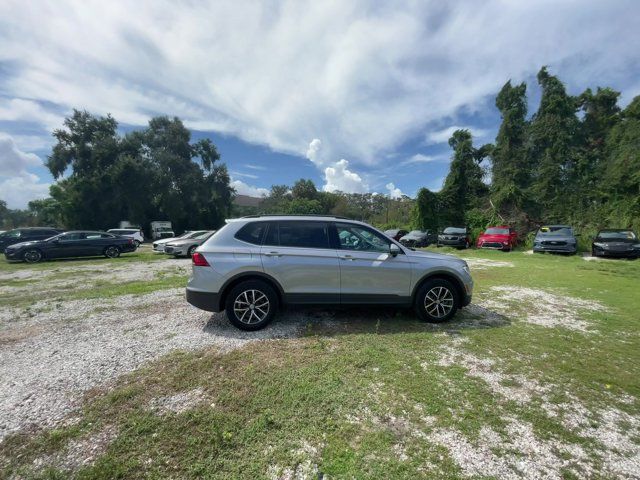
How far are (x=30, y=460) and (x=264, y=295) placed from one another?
261 cm

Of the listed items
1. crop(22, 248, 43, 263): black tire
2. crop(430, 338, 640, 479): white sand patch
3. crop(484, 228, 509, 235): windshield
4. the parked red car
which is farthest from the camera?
crop(484, 228, 509, 235): windshield

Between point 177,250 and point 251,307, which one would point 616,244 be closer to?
point 251,307

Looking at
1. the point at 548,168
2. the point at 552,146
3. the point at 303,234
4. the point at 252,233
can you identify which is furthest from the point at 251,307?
the point at 552,146

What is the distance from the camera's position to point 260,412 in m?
2.46

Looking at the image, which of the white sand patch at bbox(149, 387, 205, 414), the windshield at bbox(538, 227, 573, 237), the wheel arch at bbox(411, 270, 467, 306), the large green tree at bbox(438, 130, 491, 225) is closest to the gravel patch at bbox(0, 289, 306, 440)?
the white sand patch at bbox(149, 387, 205, 414)

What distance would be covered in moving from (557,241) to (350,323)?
Answer: 15.5 m

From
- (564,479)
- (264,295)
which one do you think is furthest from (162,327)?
(564,479)

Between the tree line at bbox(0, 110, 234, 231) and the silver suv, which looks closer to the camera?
the silver suv

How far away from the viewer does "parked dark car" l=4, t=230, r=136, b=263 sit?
12156mm

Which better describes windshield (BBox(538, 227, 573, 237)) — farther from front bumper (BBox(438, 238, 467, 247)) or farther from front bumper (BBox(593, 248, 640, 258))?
front bumper (BBox(438, 238, 467, 247))

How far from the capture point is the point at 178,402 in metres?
2.59

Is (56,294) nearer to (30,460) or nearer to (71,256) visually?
(30,460)

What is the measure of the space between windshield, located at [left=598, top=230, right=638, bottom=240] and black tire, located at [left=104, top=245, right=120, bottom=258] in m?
24.1

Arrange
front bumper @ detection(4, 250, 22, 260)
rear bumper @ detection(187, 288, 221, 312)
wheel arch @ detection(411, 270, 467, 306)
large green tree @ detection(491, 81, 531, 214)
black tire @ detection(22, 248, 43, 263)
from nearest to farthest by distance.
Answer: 1. rear bumper @ detection(187, 288, 221, 312)
2. wheel arch @ detection(411, 270, 467, 306)
3. front bumper @ detection(4, 250, 22, 260)
4. black tire @ detection(22, 248, 43, 263)
5. large green tree @ detection(491, 81, 531, 214)
